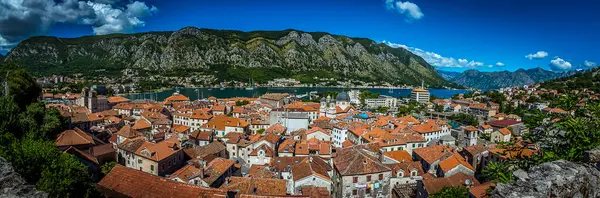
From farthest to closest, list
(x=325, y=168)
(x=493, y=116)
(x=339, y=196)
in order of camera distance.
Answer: (x=493, y=116)
(x=325, y=168)
(x=339, y=196)

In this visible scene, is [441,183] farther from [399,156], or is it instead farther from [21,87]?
[21,87]

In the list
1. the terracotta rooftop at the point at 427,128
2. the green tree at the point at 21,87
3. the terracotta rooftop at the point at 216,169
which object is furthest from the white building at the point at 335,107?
the green tree at the point at 21,87

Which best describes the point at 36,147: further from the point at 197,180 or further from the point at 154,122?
the point at 154,122

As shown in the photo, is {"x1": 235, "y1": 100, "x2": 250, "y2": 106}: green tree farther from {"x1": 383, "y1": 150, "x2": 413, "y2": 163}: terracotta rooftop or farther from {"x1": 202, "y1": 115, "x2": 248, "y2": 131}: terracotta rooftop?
{"x1": 383, "y1": 150, "x2": 413, "y2": 163}: terracotta rooftop

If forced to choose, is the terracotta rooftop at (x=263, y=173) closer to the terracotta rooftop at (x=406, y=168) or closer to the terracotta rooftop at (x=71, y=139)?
the terracotta rooftop at (x=406, y=168)

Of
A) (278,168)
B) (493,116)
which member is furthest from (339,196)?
(493,116)

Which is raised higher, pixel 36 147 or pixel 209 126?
pixel 36 147
